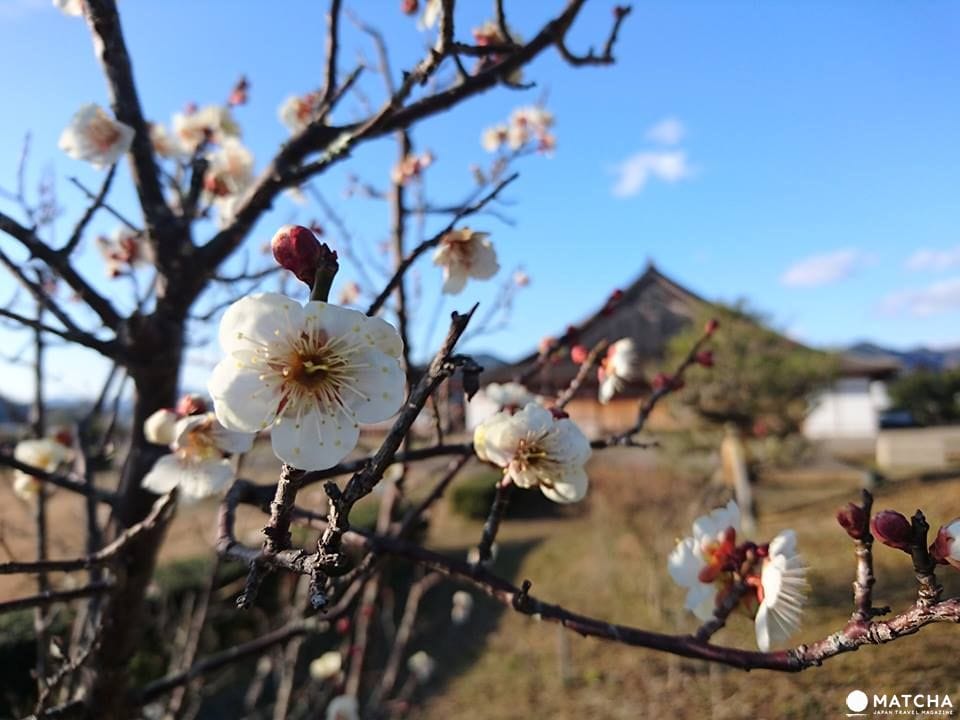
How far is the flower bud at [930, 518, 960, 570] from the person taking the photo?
684 millimetres

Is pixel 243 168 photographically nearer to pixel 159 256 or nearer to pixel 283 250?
pixel 159 256

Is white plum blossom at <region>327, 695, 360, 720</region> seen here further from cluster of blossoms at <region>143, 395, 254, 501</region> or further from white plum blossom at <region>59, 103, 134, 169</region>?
white plum blossom at <region>59, 103, 134, 169</region>

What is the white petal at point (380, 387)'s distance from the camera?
2.29 ft

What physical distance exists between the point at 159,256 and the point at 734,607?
1474 millimetres

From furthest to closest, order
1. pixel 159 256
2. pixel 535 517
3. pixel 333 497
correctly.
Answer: pixel 535 517
pixel 159 256
pixel 333 497

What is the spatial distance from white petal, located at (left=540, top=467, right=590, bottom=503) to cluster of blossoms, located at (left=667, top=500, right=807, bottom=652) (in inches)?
8.6

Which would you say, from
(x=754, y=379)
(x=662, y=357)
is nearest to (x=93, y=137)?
(x=754, y=379)

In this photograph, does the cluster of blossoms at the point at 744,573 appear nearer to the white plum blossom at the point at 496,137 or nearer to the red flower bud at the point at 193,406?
the red flower bud at the point at 193,406

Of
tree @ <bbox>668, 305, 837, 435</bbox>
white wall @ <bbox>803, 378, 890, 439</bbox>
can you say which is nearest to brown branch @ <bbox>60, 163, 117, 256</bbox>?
tree @ <bbox>668, 305, 837, 435</bbox>

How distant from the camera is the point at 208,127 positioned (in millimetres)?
2418

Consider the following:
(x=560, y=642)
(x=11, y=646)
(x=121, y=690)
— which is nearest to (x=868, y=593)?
(x=121, y=690)

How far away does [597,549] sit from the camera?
24.1 feet

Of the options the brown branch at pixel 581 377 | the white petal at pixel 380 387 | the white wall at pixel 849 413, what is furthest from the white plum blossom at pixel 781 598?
the white wall at pixel 849 413

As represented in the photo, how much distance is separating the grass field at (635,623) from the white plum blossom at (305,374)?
114 centimetres
